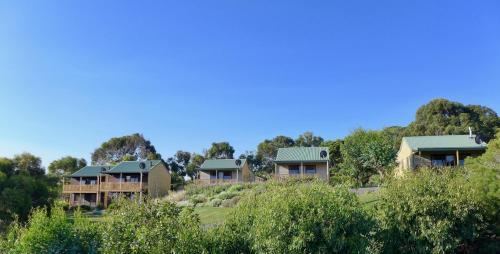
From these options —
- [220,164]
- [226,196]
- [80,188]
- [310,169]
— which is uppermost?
[220,164]

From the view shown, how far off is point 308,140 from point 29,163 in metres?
48.0

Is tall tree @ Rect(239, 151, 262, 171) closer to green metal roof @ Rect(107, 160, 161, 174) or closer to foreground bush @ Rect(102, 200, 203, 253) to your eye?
green metal roof @ Rect(107, 160, 161, 174)

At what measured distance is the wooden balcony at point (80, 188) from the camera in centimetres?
5438

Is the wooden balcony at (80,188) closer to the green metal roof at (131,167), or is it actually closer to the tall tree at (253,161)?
the green metal roof at (131,167)

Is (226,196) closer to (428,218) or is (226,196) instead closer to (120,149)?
(428,218)

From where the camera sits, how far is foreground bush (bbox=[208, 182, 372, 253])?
1151cm

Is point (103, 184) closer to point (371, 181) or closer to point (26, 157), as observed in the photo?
point (26, 157)

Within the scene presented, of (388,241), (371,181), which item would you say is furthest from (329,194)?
(371,181)

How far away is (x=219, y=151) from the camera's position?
78125 millimetres

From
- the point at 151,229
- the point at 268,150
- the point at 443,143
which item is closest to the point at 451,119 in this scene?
the point at 443,143

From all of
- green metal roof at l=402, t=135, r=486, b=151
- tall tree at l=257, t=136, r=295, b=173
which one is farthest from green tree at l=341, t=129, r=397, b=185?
tall tree at l=257, t=136, r=295, b=173

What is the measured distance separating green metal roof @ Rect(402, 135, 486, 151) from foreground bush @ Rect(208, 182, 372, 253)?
28337 millimetres

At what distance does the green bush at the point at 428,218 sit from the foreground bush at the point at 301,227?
2.82 m

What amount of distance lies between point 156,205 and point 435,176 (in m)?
10.6
